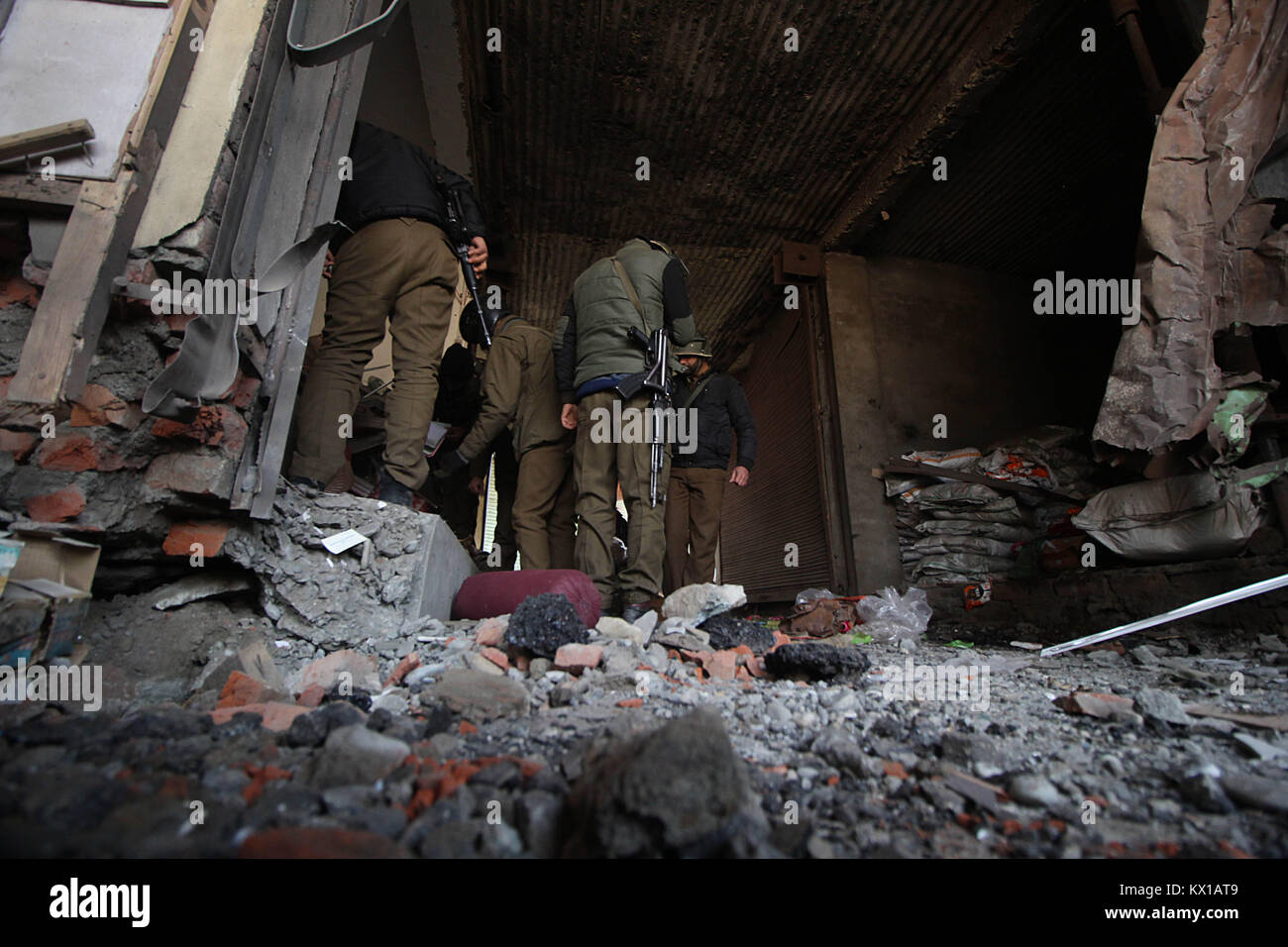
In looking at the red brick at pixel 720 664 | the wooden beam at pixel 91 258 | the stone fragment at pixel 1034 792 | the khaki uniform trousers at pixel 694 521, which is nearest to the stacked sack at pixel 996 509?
the khaki uniform trousers at pixel 694 521

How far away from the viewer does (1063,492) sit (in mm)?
3584

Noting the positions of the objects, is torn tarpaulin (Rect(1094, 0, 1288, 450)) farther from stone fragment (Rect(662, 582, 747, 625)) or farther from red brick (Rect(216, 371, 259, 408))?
red brick (Rect(216, 371, 259, 408))

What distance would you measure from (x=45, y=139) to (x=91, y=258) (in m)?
0.29

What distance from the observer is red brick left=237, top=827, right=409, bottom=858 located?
1.87 feet

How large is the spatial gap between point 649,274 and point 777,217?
86.1 inches

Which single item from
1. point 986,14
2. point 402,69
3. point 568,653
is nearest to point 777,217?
point 986,14

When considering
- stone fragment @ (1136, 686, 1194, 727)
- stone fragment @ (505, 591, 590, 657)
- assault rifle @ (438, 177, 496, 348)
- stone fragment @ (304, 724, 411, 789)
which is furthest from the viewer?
assault rifle @ (438, 177, 496, 348)

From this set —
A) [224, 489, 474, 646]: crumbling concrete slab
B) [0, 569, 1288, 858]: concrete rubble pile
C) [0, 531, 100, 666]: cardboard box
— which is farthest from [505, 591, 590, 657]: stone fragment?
[0, 531, 100, 666]: cardboard box

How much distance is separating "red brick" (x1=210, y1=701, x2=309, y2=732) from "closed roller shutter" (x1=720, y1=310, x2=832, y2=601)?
12.5 feet

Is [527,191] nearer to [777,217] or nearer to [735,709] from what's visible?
[777,217]

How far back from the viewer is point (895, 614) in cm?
330

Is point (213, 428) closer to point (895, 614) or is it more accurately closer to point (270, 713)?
point (270, 713)

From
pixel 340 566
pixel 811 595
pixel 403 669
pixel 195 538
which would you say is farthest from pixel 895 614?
pixel 195 538
